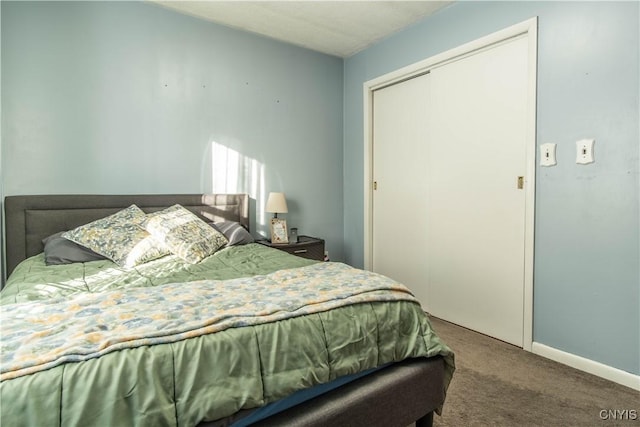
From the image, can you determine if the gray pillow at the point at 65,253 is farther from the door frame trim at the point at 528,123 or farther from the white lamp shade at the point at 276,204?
the door frame trim at the point at 528,123

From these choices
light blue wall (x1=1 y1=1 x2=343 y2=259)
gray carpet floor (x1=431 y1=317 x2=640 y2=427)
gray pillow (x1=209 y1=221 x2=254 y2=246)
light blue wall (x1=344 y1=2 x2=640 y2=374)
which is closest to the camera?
gray carpet floor (x1=431 y1=317 x2=640 y2=427)

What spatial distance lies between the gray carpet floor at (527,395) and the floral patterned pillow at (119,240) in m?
1.94

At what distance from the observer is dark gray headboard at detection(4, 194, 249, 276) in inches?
94.7

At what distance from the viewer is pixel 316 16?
9.88ft

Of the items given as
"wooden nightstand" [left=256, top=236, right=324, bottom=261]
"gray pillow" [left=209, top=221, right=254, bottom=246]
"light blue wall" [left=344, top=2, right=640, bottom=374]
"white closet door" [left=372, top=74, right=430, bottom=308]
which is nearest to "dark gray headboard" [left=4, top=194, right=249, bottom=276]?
"gray pillow" [left=209, top=221, right=254, bottom=246]

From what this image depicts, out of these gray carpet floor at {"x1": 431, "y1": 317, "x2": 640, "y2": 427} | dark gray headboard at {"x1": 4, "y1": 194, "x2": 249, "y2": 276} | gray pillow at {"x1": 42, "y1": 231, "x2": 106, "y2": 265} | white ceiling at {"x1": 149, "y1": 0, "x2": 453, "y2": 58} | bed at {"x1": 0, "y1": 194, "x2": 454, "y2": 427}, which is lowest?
gray carpet floor at {"x1": 431, "y1": 317, "x2": 640, "y2": 427}

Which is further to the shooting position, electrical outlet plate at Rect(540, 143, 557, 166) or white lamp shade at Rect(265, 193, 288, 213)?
white lamp shade at Rect(265, 193, 288, 213)

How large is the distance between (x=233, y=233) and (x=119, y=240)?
2.65 ft

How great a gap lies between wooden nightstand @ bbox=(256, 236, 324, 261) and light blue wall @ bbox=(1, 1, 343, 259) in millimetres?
344

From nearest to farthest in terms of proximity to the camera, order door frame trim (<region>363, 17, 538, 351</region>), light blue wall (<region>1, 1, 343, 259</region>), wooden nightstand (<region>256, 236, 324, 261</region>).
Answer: door frame trim (<region>363, 17, 538, 351</region>) → light blue wall (<region>1, 1, 343, 259</region>) → wooden nightstand (<region>256, 236, 324, 261</region>)

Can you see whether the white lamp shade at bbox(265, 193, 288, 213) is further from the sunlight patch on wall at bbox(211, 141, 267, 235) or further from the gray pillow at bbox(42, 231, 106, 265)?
the gray pillow at bbox(42, 231, 106, 265)

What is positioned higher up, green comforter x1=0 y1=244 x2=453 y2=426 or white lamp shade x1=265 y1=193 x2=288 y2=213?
white lamp shade x1=265 y1=193 x2=288 y2=213

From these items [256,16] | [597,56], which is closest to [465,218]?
[597,56]

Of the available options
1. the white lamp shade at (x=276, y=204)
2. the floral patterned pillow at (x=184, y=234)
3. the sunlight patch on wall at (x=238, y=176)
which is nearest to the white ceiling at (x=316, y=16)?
the sunlight patch on wall at (x=238, y=176)
